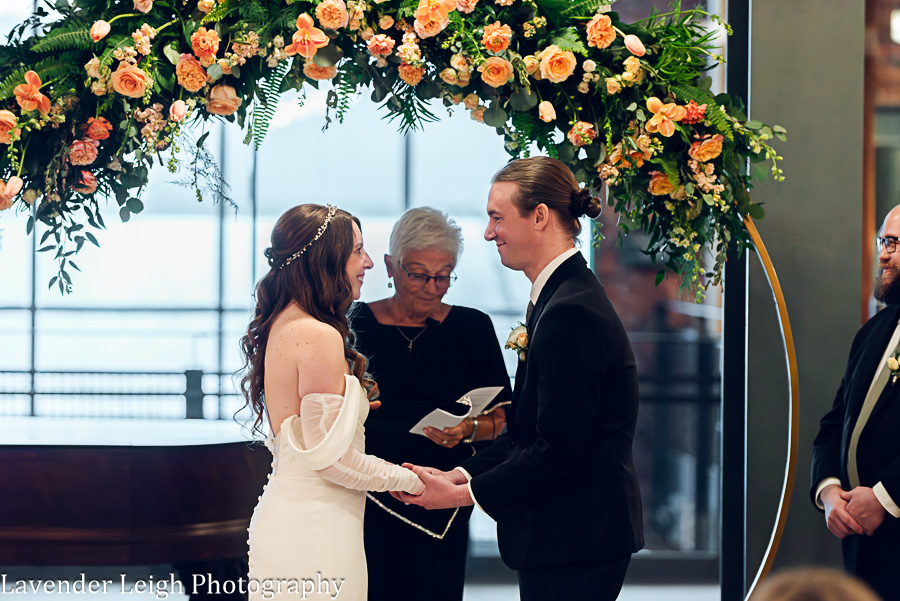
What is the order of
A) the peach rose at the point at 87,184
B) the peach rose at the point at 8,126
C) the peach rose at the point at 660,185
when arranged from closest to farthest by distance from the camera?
the peach rose at the point at 8,126
the peach rose at the point at 87,184
the peach rose at the point at 660,185

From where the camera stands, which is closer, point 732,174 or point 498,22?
point 498,22

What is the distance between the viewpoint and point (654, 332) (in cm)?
473

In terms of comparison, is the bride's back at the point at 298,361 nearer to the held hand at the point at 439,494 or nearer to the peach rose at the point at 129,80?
the held hand at the point at 439,494

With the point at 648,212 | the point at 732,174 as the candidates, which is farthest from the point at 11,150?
the point at 732,174

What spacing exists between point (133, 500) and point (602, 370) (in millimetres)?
2152

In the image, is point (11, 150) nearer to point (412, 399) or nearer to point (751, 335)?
point (412, 399)

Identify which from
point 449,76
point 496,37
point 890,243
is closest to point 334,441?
point 449,76

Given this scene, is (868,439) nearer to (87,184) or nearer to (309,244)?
(309,244)

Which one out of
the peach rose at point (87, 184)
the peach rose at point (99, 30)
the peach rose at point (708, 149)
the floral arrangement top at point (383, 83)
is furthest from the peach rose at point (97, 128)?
the peach rose at point (708, 149)

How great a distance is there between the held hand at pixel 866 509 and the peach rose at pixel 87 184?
2548 mm

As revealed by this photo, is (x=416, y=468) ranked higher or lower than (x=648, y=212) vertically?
lower

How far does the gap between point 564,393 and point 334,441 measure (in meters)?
0.64

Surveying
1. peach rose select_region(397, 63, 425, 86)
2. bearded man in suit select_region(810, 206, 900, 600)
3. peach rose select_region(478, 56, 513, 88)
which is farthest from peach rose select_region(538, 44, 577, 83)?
bearded man in suit select_region(810, 206, 900, 600)

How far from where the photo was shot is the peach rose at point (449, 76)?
2.43m
